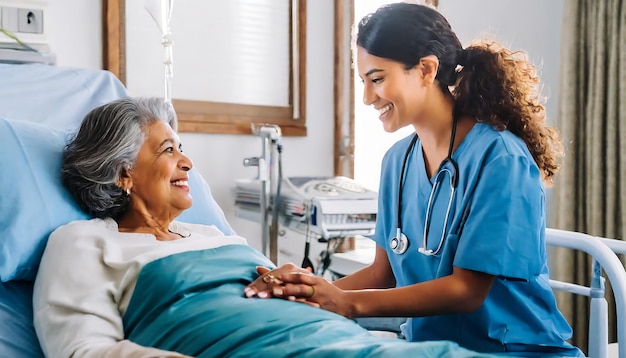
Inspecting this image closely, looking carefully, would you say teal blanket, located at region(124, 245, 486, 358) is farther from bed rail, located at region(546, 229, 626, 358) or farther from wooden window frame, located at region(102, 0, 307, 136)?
wooden window frame, located at region(102, 0, 307, 136)

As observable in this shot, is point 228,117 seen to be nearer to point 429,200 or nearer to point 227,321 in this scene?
point 429,200

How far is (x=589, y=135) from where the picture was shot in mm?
2707

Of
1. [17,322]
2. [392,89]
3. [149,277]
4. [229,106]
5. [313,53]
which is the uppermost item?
[313,53]

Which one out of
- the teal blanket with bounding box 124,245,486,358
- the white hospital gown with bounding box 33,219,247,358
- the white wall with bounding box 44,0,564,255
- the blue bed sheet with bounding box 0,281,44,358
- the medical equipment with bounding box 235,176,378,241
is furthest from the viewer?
the white wall with bounding box 44,0,564,255

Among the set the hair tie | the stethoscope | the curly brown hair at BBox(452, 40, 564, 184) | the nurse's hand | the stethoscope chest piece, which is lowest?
the nurse's hand

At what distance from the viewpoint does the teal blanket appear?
3.37 ft

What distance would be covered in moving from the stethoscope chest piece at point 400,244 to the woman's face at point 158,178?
46 centimetres

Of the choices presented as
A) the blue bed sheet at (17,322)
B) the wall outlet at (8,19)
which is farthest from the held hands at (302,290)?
the wall outlet at (8,19)

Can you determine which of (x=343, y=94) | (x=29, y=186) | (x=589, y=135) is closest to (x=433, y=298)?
(x=29, y=186)

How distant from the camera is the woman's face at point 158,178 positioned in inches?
60.2

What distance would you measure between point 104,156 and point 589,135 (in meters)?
1.97

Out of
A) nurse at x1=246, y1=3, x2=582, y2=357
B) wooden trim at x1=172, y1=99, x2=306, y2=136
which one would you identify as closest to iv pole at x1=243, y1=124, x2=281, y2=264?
wooden trim at x1=172, y1=99, x2=306, y2=136

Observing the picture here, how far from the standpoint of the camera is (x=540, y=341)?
1.31 meters

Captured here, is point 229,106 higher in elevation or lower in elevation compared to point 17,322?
higher
